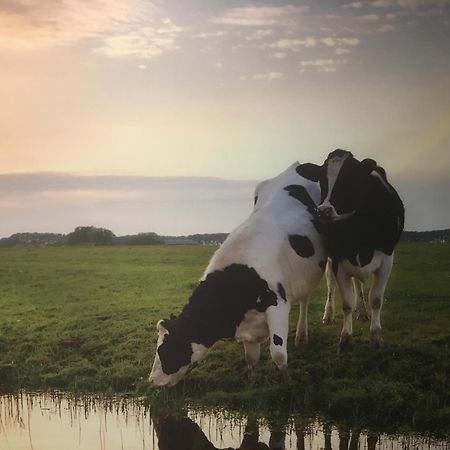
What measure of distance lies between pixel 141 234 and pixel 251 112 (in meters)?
5.34

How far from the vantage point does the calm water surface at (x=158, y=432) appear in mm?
6254

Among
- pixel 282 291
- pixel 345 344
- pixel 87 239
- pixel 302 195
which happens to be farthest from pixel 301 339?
pixel 87 239

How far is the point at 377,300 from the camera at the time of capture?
8.08 metres

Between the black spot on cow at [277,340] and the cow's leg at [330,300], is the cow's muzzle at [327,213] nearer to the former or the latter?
the black spot on cow at [277,340]

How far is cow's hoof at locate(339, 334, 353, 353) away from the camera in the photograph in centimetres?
800

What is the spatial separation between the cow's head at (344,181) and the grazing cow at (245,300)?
551 mm

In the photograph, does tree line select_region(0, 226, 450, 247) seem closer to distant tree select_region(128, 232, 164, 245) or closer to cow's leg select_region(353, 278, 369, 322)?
distant tree select_region(128, 232, 164, 245)

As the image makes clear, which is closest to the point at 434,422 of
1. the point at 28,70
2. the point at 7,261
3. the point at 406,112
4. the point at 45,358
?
the point at 45,358

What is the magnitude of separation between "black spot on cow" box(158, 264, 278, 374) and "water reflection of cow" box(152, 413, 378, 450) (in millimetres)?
661

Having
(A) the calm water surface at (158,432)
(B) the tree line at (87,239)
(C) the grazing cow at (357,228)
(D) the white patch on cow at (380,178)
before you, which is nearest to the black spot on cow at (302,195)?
(C) the grazing cow at (357,228)

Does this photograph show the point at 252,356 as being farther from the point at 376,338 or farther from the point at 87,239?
the point at 87,239

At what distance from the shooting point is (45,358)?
948 centimetres

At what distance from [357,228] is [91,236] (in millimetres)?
11389

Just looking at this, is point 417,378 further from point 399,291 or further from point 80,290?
point 80,290
